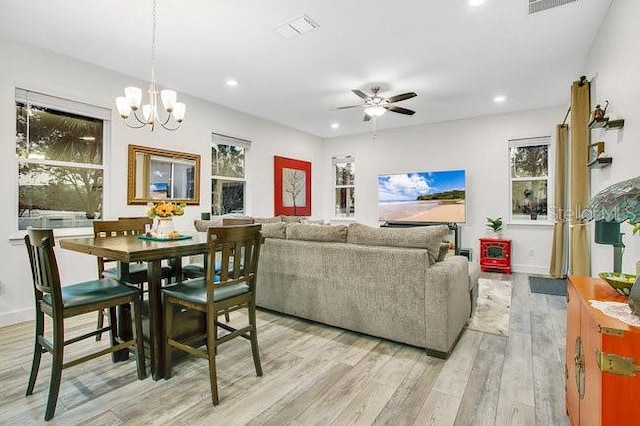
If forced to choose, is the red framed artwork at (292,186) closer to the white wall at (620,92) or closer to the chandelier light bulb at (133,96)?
the chandelier light bulb at (133,96)

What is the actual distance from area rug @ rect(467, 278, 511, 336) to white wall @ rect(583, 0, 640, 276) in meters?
0.98

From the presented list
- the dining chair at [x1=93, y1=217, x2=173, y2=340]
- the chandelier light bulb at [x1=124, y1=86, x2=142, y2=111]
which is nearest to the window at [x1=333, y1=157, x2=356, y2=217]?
the dining chair at [x1=93, y1=217, x2=173, y2=340]

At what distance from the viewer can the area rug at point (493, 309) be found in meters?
3.02

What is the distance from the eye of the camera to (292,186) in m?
6.81

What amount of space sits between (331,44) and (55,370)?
132 inches

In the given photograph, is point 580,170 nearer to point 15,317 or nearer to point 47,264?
point 47,264

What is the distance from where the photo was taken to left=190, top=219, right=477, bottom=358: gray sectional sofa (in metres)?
2.44

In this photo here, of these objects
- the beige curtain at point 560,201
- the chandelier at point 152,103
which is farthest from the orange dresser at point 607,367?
the beige curtain at point 560,201

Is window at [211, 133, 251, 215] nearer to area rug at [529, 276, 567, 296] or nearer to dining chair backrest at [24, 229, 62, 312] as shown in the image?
dining chair backrest at [24, 229, 62, 312]

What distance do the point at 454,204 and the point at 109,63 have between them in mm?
5592

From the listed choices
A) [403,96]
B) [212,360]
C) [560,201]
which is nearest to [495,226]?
[560,201]

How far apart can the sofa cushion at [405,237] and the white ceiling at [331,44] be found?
6.03 feet

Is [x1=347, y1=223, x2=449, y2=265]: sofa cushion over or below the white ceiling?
below

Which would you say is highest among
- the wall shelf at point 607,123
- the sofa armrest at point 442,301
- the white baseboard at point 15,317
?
the wall shelf at point 607,123
